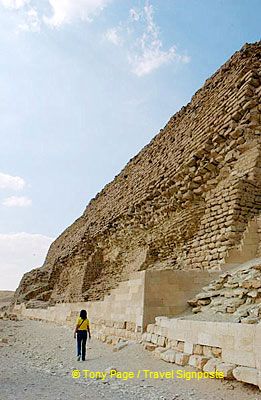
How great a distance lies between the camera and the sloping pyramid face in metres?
8.59

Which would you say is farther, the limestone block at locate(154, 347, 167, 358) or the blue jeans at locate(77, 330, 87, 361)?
the blue jeans at locate(77, 330, 87, 361)

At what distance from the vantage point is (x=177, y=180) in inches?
464

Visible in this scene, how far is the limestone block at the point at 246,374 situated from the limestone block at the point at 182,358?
1053 mm

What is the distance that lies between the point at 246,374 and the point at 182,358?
1320 mm

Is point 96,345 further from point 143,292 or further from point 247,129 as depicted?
point 247,129

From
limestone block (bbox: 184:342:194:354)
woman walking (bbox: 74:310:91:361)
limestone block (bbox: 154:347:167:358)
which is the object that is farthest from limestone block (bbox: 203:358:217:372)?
woman walking (bbox: 74:310:91:361)

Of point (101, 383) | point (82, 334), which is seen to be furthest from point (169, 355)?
point (82, 334)

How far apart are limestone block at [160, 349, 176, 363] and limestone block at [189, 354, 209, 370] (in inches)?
17.2

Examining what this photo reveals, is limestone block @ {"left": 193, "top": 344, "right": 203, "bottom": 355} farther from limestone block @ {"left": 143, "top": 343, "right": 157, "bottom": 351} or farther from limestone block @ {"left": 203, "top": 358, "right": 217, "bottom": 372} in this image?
limestone block @ {"left": 143, "top": 343, "right": 157, "bottom": 351}

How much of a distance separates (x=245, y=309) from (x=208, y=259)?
3.60 meters

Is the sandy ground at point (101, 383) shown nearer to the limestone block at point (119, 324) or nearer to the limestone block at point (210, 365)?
the limestone block at point (210, 365)

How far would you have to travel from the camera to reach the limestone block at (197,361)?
4.54m

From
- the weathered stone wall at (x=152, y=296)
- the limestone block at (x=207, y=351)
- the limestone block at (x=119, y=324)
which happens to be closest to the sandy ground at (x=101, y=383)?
the limestone block at (x=207, y=351)

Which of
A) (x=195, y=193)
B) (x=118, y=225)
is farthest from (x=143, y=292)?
(x=118, y=225)
